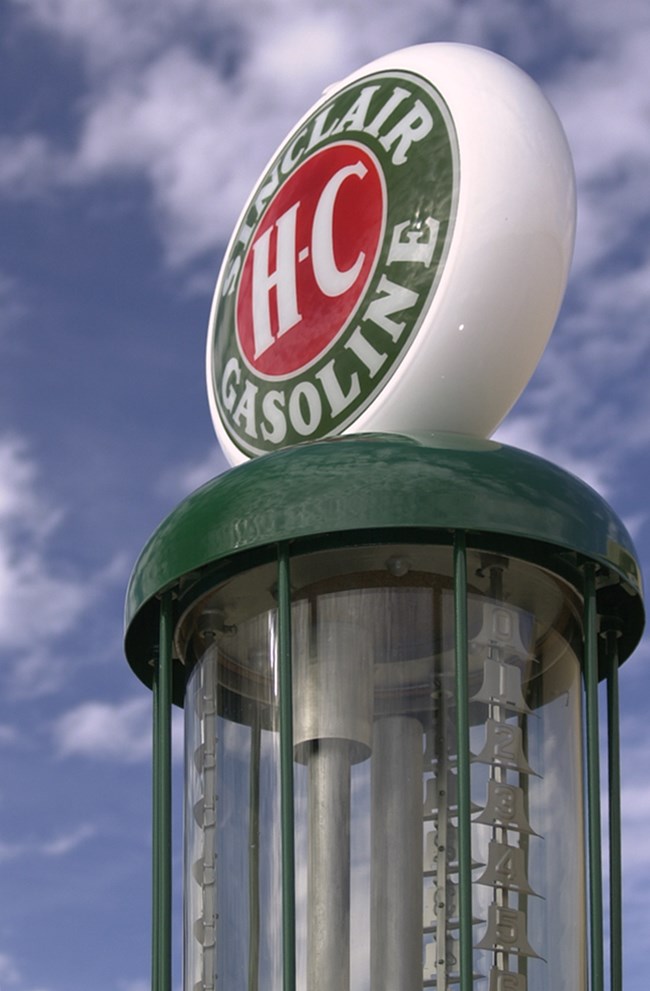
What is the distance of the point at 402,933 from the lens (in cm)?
769

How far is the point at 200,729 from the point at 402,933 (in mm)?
1416

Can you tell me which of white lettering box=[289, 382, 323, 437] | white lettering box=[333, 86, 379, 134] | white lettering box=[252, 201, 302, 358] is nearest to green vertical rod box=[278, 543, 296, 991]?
white lettering box=[289, 382, 323, 437]

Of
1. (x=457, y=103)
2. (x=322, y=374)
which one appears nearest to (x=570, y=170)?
(x=457, y=103)

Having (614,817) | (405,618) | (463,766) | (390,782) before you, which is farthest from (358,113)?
(614,817)

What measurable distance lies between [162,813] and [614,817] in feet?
6.61

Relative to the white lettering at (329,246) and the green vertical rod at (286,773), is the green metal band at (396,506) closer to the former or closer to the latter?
the green vertical rod at (286,773)

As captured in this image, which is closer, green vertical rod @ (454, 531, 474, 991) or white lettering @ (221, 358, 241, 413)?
green vertical rod @ (454, 531, 474, 991)

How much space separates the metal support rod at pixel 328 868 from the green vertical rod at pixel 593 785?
1009 millimetres

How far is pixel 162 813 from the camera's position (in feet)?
27.2

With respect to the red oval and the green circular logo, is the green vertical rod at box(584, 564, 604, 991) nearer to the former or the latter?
the green circular logo

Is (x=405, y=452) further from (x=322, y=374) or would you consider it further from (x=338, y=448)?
(x=322, y=374)

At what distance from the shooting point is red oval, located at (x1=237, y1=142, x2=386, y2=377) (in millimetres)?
Result: 8766

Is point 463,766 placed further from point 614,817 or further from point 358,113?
point 358,113

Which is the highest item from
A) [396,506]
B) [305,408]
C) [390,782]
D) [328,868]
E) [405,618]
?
[305,408]
